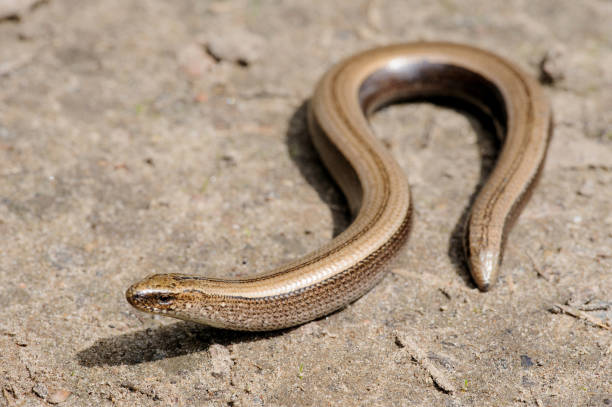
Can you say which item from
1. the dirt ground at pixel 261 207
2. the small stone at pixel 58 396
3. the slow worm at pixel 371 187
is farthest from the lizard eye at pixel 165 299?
the small stone at pixel 58 396

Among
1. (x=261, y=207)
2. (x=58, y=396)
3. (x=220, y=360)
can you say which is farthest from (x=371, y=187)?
(x=58, y=396)

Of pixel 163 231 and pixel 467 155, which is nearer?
pixel 163 231

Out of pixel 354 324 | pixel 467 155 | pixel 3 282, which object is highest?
pixel 467 155

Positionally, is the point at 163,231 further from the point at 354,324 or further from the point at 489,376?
the point at 489,376

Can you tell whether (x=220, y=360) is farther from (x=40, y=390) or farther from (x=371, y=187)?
(x=371, y=187)

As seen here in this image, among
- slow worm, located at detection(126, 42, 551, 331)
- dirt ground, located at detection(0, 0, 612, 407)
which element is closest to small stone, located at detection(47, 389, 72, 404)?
dirt ground, located at detection(0, 0, 612, 407)

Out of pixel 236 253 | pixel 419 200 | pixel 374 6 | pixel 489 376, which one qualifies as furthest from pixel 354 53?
pixel 489 376
